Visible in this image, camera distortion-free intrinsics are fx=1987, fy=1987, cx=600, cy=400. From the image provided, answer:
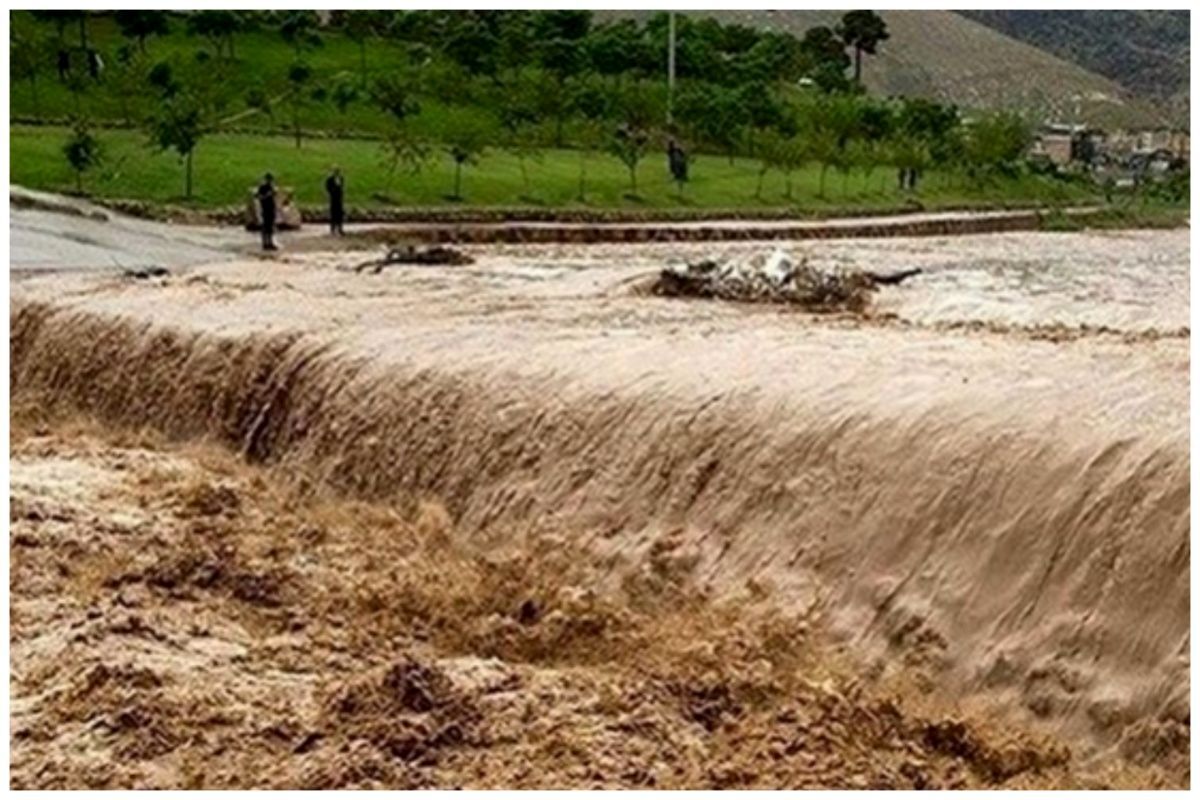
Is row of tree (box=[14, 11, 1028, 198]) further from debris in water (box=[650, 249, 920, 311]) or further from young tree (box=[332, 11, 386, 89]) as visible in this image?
debris in water (box=[650, 249, 920, 311])

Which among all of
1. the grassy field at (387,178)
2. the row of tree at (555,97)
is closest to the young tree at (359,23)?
the row of tree at (555,97)

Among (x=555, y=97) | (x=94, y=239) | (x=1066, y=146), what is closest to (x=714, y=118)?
(x=555, y=97)

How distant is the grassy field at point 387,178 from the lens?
94.9ft

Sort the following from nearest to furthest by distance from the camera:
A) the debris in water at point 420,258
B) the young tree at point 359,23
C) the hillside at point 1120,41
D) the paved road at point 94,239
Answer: the paved road at point 94,239 → the debris in water at point 420,258 → the young tree at point 359,23 → the hillside at point 1120,41

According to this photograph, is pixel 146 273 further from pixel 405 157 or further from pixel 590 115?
pixel 590 115

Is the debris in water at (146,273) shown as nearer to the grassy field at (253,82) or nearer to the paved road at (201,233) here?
the paved road at (201,233)

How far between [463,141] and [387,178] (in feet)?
8.30

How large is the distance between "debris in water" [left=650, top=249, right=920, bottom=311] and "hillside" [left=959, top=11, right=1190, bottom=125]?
3678 inches

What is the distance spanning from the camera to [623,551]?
424 inches

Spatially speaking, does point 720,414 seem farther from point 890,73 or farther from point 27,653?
point 890,73

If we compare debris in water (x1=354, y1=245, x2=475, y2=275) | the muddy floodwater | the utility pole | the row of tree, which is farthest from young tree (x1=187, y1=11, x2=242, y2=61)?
the muddy floodwater

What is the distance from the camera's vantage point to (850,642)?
9219mm

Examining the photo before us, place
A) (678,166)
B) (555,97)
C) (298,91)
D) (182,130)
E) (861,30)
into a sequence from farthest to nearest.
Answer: (861,30)
(298,91)
(555,97)
(678,166)
(182,130)

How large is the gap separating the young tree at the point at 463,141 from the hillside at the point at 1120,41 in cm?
7511
